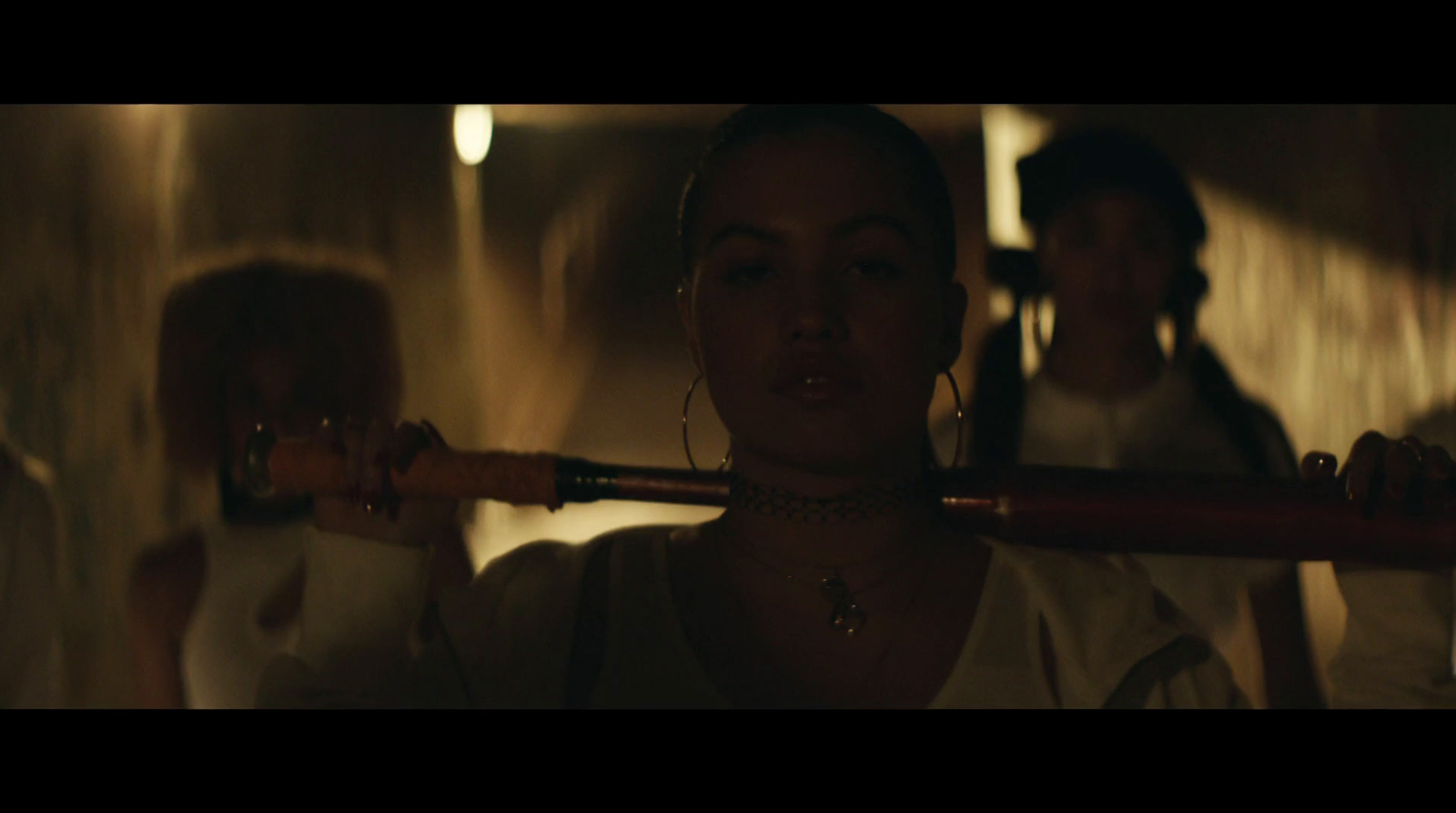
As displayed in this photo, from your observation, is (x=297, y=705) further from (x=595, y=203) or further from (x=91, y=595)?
(x=595, y=203)

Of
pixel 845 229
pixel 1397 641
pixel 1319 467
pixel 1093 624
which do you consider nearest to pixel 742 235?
pixel 845 229

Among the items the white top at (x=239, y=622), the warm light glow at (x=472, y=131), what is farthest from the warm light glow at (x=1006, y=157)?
the white top at (x=239, y=622)

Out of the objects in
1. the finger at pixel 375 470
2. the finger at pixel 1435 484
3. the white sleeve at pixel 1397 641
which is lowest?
the white sleeve at pixel 1397 641

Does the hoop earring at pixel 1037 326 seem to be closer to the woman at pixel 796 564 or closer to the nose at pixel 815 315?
the woman at pixel 796 564

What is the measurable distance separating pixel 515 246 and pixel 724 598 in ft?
1.18

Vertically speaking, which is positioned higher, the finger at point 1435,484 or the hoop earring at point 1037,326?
the hoop earring at point 1037,326

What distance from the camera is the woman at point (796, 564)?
845 millimetres

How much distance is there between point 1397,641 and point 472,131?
88 cm

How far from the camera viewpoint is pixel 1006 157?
38.5 inches

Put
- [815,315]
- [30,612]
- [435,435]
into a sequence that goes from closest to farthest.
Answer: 1. [815,315]
2. [435,435]
3. [30,612]

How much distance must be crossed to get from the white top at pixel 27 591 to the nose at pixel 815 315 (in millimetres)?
717

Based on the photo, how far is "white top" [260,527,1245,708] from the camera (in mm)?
866

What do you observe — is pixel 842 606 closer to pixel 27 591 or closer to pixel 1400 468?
pixel 1400 468

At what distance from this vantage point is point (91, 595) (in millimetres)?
1028
